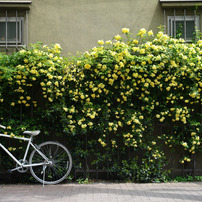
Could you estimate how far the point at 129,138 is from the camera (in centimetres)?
651

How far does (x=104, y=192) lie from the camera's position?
230 inches

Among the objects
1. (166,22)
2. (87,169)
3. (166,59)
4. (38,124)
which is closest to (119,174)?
(87,169)

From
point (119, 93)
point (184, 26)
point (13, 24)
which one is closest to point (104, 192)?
point (119, 93)

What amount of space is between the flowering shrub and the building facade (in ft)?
2.44

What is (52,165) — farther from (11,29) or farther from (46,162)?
(11,29)

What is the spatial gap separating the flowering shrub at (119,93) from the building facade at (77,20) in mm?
742

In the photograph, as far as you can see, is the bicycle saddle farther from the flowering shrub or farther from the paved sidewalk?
the paved sidewalk

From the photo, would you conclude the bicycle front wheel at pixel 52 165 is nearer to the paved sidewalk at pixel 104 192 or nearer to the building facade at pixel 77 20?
the paved sidewalk at pixel 104 192

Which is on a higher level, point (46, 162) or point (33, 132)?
point (33, 132)

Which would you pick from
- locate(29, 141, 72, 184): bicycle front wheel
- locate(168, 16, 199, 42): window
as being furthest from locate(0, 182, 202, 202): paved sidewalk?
locate(168, 16, 199, 42): window

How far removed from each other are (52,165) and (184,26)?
425 cm

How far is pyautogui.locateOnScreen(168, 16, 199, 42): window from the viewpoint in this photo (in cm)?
751

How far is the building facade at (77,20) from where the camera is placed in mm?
7359

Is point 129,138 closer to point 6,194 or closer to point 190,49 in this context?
point 190,49
